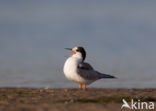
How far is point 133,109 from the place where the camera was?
1188cm

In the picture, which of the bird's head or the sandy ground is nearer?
the sandy ground

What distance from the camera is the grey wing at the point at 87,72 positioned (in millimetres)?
15125

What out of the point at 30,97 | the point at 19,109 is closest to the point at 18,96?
the point at 30,97

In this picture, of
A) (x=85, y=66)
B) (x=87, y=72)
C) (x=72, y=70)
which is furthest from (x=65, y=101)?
(x=85, y=66)

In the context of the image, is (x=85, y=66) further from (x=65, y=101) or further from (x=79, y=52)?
(x=65, y=101)

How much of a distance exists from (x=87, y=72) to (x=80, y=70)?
0.33 metres

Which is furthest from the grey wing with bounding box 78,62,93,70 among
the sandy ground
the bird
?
the sandy ground

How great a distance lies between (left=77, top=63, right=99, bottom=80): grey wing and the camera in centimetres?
1512

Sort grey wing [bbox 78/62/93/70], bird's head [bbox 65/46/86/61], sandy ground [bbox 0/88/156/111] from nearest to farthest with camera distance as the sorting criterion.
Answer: sandy ground [bbox 0/88/156/111]
grey wing [bbox 78/62/93/70]
bird's head [bbox 65/46/86/61]

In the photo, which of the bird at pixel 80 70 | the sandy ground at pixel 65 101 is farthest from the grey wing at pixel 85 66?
the sandy ground at pixel 65 101

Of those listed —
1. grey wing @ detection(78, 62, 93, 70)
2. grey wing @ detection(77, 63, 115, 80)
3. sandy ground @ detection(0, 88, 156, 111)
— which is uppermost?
grey wing @ detection(78, 62, 93, 70)

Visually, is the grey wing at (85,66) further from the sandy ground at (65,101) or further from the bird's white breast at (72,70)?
the sandy ground at (65,101)

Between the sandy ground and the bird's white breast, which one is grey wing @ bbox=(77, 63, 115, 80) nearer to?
the bird's white breast

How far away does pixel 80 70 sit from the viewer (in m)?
15.1
